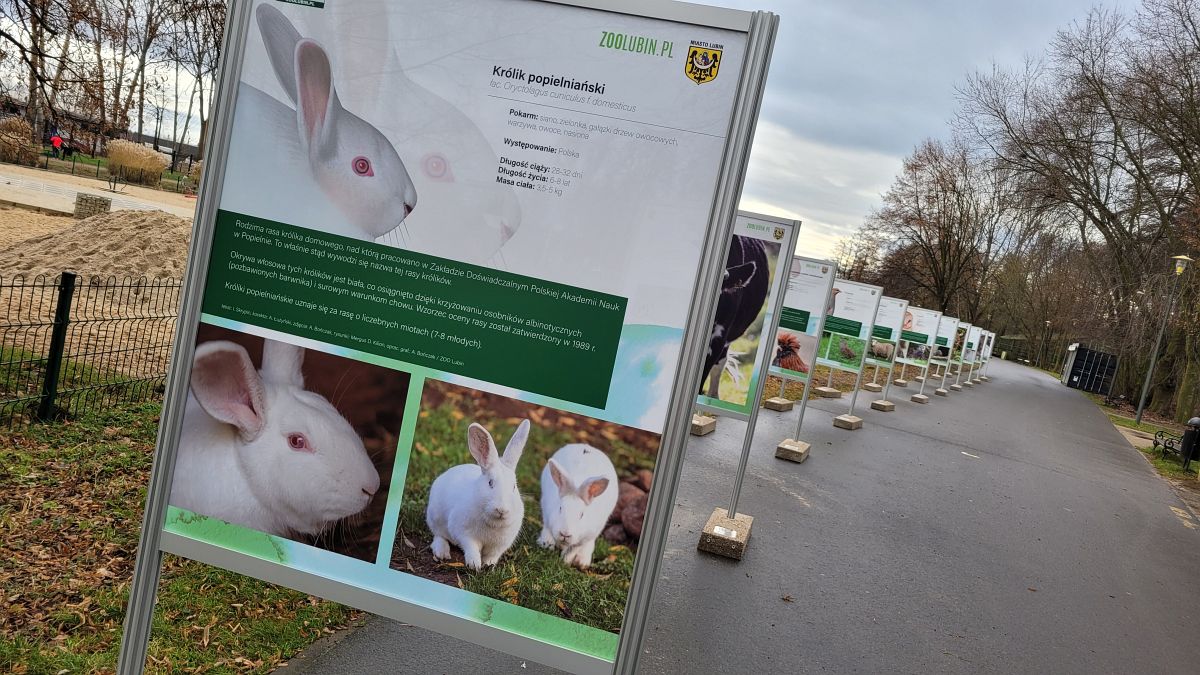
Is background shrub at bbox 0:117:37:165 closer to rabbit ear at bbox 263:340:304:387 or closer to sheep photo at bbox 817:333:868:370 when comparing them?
sheep photo at bbox 817:333:868:370

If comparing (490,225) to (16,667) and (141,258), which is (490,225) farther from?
(141,258)

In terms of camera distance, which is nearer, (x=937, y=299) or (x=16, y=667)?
(x=16, y=667)

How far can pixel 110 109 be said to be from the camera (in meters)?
12.3

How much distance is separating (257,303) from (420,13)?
3.35ft

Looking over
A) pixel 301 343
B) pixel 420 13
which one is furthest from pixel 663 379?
pixel 420 13

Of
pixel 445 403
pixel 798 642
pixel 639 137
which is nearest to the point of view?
pixel 639 137

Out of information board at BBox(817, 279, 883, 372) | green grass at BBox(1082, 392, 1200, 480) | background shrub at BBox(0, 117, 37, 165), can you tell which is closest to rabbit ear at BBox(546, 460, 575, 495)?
information board at BBox(817, 279, 883, 372)

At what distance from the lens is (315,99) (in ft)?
8.29

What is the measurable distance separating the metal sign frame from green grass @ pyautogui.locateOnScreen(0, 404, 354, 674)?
0.99m

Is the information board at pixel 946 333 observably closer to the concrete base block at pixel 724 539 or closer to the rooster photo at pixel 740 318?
the rooster photo at pixel 740 318

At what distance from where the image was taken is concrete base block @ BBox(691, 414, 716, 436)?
466 inches

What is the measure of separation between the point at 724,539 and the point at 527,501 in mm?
4651

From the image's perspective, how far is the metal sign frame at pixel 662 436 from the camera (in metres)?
2.26

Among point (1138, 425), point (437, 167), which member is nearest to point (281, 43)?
point (437, 167)
